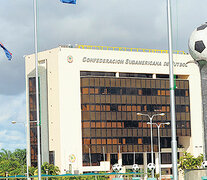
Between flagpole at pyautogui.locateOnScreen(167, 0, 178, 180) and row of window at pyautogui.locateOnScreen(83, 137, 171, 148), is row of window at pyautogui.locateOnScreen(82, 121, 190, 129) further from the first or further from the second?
flagpole at pyautogui.locateOnScreen(167, 0, 178, 180)

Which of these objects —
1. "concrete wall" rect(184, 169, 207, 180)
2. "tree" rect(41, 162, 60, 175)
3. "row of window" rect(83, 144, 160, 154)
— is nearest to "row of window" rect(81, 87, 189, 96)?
"row of window" rect(83, 144, 160, 154)

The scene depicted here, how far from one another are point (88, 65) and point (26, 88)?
13.9 meters

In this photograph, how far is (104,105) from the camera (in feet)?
352

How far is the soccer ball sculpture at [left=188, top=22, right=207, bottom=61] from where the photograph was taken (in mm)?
31594

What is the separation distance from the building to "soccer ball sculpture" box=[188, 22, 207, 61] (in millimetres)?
73107

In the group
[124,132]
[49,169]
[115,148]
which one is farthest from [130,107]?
Answer: [49,169]

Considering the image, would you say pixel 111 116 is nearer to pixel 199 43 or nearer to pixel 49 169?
pixel 49 169

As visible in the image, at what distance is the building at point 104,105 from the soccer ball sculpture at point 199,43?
7311 cm

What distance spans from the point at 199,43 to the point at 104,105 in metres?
75.9

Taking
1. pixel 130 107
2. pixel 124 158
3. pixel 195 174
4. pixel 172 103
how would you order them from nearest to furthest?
pixel 172 103
pixel 195 174
pixel 130 107
pixel 124 158

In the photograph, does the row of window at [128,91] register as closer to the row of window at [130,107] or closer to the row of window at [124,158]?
the row of window at [130,107]

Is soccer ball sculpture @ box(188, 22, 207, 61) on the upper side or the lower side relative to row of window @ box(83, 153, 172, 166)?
upper

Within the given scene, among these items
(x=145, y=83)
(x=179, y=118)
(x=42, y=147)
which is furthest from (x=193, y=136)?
(x=42, y=147)

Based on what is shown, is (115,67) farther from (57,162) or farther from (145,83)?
(57,162)
